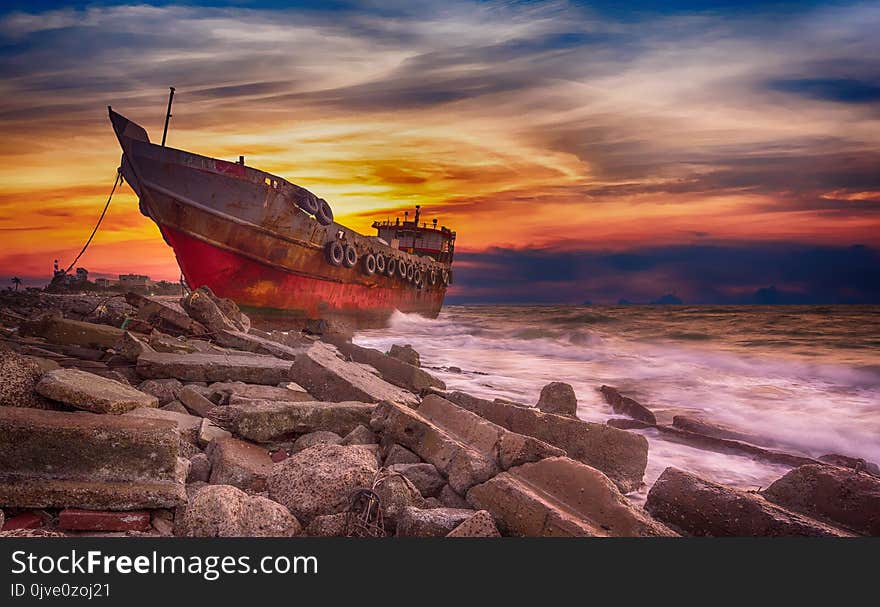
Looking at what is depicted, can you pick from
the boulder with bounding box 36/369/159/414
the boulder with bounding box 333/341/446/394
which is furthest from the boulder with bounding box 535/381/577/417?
the boulder with bounding box 36/369/159/414

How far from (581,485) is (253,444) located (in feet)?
7.16

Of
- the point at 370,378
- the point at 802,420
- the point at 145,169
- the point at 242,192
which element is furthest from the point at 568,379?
the point at 145,169

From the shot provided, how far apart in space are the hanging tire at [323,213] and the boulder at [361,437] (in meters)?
15.3

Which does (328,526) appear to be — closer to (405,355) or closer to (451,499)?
(451,499)

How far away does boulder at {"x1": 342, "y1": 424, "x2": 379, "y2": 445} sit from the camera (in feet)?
12.9

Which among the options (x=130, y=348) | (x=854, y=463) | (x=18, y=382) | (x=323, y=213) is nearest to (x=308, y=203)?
(x=323, y=213)

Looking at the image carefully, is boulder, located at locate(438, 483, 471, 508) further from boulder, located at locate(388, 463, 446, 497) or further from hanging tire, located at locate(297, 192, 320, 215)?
hanging tire, located at locate(297, 192, 320, 215)

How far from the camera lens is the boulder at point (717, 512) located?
295 cm

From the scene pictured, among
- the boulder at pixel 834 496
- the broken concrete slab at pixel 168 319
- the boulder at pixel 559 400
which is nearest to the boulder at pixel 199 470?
the boulder at pixel 834 496

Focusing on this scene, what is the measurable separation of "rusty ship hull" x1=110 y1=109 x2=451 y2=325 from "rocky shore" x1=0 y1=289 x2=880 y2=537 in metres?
12.4

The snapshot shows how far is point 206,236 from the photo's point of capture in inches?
657

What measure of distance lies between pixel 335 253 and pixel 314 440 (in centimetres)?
1598

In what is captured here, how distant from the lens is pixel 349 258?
2028 cm

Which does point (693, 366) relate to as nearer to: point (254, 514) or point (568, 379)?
point (568, 379)
